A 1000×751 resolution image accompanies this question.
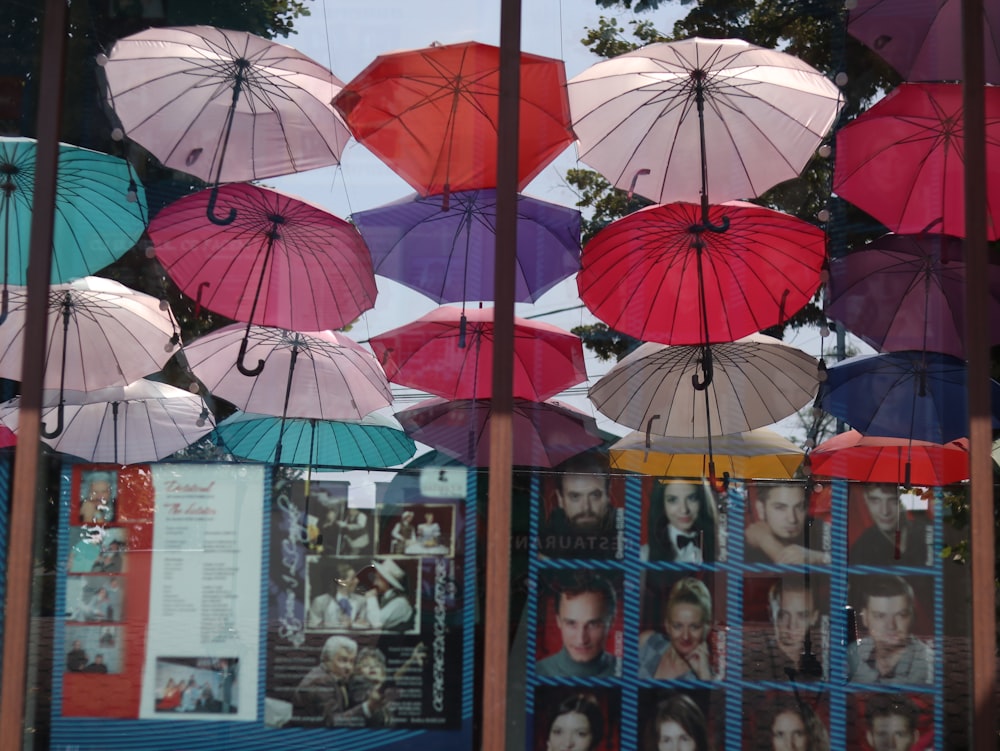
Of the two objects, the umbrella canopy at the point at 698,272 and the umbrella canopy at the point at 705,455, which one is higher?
the umbrella canopy at the point at 698,272

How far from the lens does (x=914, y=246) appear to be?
15.0ft

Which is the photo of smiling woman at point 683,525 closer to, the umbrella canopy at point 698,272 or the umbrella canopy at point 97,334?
the umbrella canopy at point 698,272

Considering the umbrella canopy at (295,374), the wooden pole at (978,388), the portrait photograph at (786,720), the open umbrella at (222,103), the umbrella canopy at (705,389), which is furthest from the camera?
the open umbrella at (222,103)

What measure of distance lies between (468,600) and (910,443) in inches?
76.7

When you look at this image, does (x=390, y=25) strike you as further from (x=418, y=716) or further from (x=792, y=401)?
(x=418, y=716)

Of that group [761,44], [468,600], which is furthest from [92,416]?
[761,44]

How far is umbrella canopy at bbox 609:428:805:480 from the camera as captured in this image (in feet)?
14.7

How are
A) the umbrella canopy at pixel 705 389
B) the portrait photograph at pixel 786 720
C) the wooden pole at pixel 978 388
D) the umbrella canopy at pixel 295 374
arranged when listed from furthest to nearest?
the umbrella canopy at pixel 295 374 < the umbrella canopy at pixel 705 389 < the portrait photograph at pixel 786 720 < the wooden pole at pixel 978 388

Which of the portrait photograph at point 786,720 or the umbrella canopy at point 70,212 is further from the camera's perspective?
the umbrella canopy at point 70,212

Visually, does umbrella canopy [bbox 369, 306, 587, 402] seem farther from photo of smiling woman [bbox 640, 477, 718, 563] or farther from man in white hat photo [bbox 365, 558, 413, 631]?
man in white hat photo [bbox 365, 558, 413, 631]

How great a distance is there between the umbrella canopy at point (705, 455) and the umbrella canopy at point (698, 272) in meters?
0.43

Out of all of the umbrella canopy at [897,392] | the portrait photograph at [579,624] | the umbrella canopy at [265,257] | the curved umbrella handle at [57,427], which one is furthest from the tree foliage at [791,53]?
the curved umbrella handle at [57,427]

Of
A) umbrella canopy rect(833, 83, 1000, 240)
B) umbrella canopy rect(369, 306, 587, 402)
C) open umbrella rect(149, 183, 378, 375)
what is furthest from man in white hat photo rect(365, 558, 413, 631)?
umbrella canopy rect(833, 83, 1000, 240)

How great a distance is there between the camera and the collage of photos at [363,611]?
4445 millimetres
